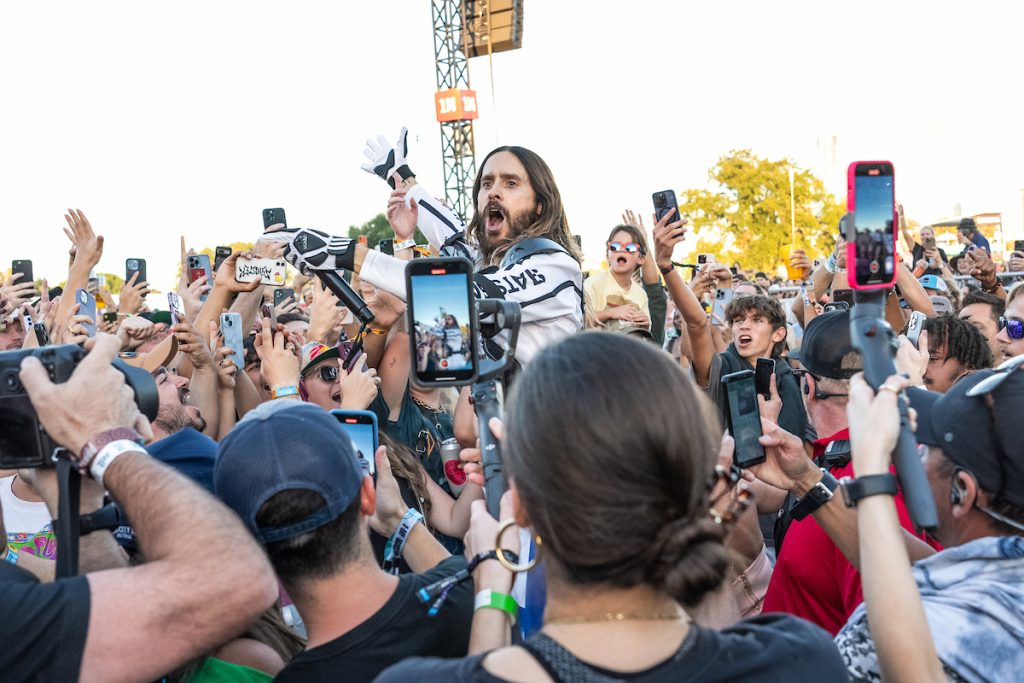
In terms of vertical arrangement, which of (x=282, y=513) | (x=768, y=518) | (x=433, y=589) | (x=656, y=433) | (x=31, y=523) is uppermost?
(x=656, y=433)

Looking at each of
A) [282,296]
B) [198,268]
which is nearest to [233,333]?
[198,268]

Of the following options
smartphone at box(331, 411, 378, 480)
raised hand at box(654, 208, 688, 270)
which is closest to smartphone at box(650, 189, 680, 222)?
raised hand at box(654, 208, 688, 270)

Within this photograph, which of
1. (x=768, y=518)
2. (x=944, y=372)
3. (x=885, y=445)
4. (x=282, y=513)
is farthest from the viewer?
(x=768, y=518)

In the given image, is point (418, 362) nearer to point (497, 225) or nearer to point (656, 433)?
point (656, 433)

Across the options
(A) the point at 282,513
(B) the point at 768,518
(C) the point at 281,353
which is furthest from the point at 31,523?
(B) the point at 768,518

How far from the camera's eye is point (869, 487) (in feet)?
6.23

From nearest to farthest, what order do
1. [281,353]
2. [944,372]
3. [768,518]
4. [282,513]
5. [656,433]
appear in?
[656,433] → [282,513] → [281,353] → [944,372] → [768,518]

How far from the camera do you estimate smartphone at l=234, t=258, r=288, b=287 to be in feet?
15.9

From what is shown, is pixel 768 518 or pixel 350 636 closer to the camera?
pixel 350 636

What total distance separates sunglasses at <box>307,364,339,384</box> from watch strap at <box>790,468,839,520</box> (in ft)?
9.40

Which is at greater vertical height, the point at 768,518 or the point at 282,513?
the point at 282,513

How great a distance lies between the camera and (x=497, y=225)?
14.0 ft

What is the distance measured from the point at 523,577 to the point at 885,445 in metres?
1.07

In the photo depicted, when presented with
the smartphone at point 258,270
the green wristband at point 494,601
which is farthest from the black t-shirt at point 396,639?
the smartphone at point 258,270
